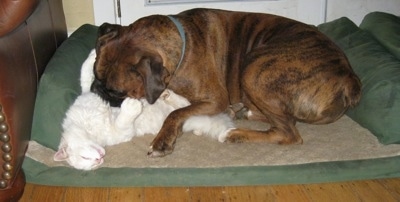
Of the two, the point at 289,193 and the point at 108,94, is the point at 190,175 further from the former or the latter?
the point at 108,94

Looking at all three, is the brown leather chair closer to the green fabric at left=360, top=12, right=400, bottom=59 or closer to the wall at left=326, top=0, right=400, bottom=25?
the green fabric at left=360, top=12, right=400, bottom=59

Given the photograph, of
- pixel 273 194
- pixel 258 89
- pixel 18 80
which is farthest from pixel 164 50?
pixel 273 194

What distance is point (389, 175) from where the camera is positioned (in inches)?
102

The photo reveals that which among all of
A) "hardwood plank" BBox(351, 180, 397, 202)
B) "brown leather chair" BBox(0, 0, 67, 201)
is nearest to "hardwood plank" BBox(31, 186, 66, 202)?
"brown leather chair" BBox(0, 0, 67, 201)

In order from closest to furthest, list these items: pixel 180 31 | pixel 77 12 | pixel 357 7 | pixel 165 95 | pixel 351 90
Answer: pixel 351 90 → pixel 180 31 → pixel 165 95 → pixel 77 12 → pixel 357 7

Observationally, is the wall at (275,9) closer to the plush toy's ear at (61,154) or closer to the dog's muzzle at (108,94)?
the dog's muzzle at (108,94)

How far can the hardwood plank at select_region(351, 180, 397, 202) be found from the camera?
8.03ft

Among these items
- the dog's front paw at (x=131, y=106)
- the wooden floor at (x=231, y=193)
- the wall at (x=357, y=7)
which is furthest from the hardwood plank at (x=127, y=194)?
the wall at (x=357, y=7)

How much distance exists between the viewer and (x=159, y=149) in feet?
8.68

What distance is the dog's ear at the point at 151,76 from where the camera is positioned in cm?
238

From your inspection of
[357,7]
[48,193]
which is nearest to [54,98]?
[48,193]

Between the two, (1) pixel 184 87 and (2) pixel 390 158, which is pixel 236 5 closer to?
(1) pixel 184 87

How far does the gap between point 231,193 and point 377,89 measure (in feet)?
4.00

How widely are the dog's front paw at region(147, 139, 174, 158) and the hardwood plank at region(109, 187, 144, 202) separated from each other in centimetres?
23
